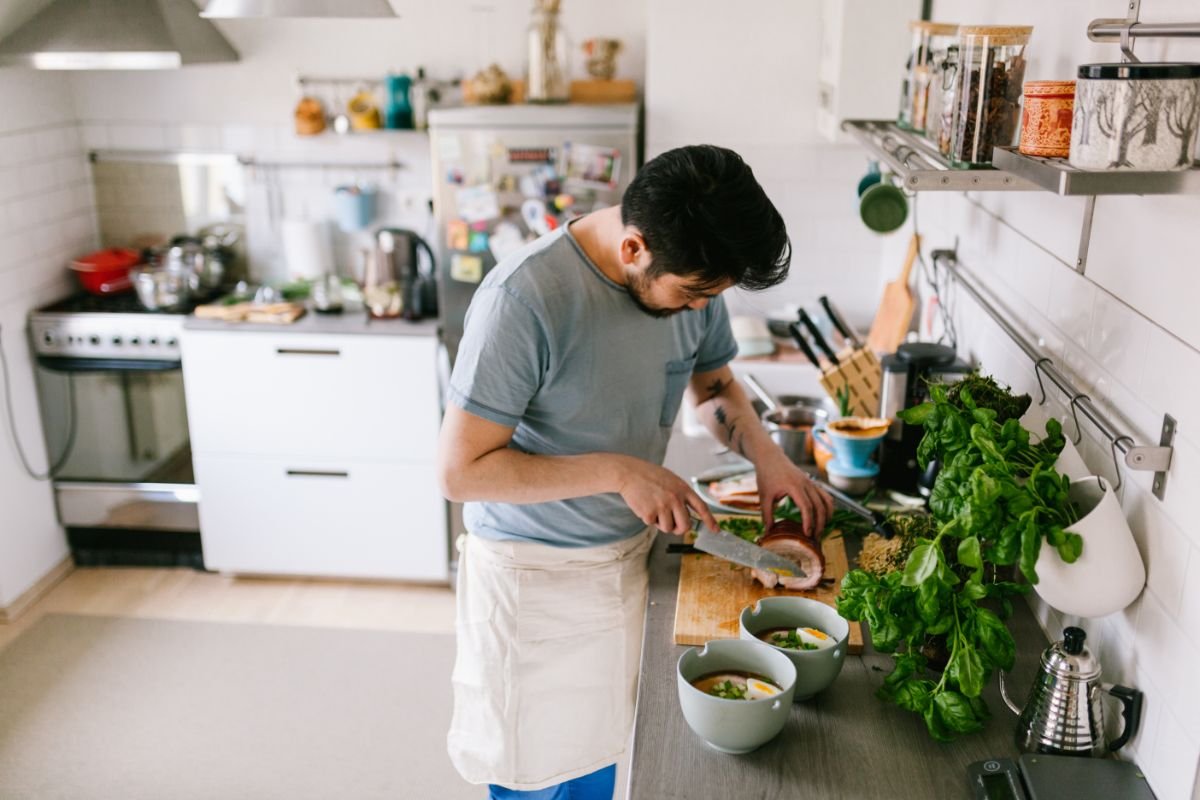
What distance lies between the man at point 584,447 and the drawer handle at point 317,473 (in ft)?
5.90

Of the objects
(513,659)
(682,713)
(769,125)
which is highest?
(769,125)

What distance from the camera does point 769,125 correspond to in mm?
3617

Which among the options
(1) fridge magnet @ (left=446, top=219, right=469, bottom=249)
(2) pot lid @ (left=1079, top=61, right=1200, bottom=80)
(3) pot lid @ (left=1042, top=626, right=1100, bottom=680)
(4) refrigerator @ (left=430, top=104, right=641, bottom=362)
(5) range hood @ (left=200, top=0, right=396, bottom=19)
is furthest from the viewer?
(1) fridge magnet @ (left=446, top=219, right=469, bottom=249)

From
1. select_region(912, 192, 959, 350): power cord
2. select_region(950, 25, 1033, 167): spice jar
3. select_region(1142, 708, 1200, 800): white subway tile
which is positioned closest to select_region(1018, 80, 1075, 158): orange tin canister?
select_region(950, 25, 1033, 167): spice jar

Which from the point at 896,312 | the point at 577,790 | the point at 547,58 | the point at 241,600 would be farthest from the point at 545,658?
the point at 547,58

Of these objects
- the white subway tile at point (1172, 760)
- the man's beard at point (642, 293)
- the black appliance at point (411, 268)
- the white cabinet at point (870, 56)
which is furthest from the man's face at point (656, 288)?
the black appliance at point (411, 268)

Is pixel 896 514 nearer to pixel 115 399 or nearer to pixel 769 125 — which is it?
pixel 769 125

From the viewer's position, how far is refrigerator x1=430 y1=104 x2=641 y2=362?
3.48 m

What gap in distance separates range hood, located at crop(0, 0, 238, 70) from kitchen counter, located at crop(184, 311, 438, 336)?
2.74ft

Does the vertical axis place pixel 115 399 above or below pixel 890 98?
below

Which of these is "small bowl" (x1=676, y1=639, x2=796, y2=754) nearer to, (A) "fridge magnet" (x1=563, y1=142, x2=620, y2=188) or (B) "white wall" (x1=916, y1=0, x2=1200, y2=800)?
(B) "white wall" (x1=916, y1=0, x2=1200, y2=800)

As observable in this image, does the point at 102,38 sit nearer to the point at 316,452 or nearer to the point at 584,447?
the point at 316,452

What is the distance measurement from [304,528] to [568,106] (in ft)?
5.68

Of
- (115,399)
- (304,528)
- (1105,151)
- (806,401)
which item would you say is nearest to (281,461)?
(304,528)
